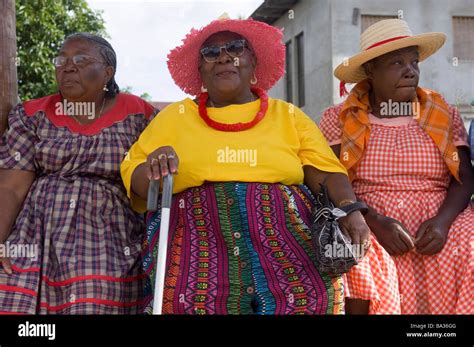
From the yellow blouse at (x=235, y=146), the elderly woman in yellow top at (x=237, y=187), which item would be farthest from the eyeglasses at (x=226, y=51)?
the yellow blouse at (x=235, y=146)

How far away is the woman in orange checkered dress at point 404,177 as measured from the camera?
380 centimetres

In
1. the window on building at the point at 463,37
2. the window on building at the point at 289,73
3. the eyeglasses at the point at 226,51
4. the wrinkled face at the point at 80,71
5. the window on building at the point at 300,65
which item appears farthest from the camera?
the window on building at the point at 289,73

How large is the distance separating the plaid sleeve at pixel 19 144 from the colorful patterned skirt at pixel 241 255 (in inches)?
29.2

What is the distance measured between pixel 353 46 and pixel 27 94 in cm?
674

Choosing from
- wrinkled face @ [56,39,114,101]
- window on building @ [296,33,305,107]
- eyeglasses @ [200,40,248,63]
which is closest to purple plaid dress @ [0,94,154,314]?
wrinkled face @ [56,39,114,101]

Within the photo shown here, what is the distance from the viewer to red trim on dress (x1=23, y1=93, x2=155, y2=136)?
13.1ft

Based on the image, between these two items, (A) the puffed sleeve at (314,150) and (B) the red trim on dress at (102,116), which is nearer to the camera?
(A) the puffed sleeve at (314,150)

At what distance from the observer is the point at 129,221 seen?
154 inches

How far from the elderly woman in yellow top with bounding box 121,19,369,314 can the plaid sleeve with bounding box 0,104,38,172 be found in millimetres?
564

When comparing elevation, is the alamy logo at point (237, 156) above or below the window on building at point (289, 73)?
below

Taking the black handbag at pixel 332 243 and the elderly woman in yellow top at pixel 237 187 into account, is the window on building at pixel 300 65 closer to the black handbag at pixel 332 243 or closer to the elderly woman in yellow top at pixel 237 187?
the elderly woman in yellow top at pixel 237 187

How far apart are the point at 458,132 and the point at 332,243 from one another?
4.48 feet
